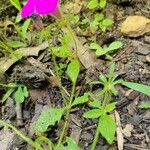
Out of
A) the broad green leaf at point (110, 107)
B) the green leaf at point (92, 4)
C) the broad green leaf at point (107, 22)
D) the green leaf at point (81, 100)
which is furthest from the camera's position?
the green leaf at point (92, 4)

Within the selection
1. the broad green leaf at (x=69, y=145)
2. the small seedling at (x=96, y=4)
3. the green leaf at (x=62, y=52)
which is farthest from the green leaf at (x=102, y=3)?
the broad green leaf at (x=69, y=145)

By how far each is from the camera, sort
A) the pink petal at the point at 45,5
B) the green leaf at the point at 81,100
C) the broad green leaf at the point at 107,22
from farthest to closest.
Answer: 1. the broad green leaf at the point at 107,22
2. the green leaf at the point at 81,100
3. the pink petal at the point at 45,5

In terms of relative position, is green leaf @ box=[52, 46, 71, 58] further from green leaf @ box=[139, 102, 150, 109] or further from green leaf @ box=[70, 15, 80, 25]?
green leaf @ box=[139, 102, 150, 109]

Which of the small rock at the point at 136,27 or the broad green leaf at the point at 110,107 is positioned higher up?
the small rock at the point at 136,27

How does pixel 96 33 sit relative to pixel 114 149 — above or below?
above

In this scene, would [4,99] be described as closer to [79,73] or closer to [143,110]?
[79,73]

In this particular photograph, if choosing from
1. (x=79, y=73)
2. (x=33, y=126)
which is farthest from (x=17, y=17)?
(x=33, y=126)

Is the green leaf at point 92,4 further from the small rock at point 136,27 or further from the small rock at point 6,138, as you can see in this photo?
the small rock at point 6,138

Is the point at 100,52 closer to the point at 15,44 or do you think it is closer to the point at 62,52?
the point at 62,52
